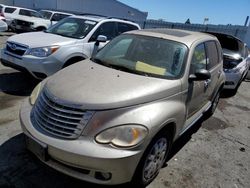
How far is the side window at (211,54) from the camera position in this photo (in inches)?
175

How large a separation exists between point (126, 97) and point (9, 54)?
411 centimetres

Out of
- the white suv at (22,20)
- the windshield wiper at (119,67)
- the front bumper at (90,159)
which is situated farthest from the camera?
the white suv at (22,20)

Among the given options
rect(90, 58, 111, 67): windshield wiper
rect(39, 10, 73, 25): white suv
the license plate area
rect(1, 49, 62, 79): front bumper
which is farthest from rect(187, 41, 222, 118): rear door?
rect(39, 10, 73, 25): white suv

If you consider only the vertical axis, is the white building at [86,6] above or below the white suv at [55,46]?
below

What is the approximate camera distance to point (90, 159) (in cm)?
240

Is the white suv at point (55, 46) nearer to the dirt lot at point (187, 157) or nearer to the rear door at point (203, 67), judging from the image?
the dirt lot at point (187, 157)

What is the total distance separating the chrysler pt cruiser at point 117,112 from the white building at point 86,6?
27128 mm

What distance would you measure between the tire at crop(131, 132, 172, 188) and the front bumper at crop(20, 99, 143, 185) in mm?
149

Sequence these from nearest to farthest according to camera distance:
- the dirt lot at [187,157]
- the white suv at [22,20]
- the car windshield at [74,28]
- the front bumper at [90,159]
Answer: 1. the front bumper at [90,159]
2. the dirt lot at [187,157]
3. the car windshield at [74,28]
4. the white suv at [22,20]

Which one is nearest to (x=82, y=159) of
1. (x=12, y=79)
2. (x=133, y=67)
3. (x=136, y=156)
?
(x=136, y=156)

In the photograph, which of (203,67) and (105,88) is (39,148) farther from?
(203,67)

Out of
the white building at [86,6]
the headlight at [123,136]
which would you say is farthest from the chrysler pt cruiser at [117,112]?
the white building at [86,6]

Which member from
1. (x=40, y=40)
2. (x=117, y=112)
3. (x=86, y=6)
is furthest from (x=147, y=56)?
(x=86, y=6)

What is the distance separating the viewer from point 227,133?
4.99m
